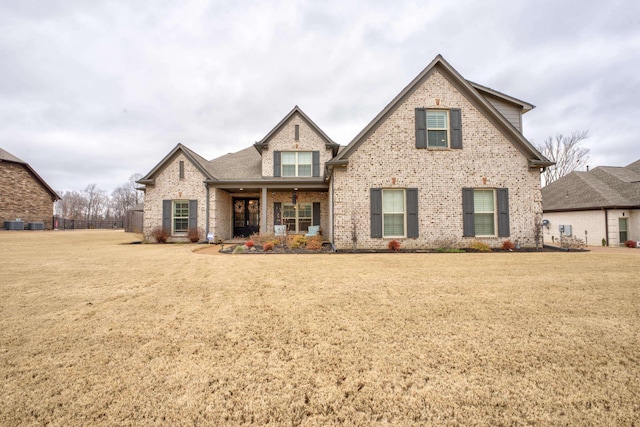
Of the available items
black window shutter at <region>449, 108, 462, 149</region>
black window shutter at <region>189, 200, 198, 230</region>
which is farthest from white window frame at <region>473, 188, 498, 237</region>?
black window shutter at <region>189, 200, 198, 230</region>

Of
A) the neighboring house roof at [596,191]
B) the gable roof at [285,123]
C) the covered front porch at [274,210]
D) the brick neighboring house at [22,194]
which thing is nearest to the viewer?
the neighboring house roof at [596,191]

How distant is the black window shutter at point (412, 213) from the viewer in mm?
10156

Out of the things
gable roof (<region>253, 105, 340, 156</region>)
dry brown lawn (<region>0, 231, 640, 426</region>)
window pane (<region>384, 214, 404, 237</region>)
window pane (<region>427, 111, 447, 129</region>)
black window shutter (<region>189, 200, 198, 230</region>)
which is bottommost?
dry brown lawn (<region>0, 231, 640, 426</region>)

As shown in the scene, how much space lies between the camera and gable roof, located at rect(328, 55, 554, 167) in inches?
400

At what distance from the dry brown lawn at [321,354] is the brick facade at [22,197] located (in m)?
27.2

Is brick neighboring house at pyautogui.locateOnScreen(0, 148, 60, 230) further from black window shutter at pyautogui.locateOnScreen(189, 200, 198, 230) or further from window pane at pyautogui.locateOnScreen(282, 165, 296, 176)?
window pane at pyautogui.locateOnScreen(282, 165, 296, 176)

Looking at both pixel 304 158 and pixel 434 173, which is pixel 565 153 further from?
pixel 304 158

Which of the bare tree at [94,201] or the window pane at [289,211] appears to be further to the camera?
the bare tree at [94,201]

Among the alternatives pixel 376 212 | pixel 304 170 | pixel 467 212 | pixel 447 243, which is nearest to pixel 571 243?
pixel 467 212

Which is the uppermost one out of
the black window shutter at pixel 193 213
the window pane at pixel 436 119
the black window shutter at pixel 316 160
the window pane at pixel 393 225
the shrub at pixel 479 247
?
the window pane at pixel 436 119

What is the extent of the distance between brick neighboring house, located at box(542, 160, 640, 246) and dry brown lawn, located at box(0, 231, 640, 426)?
1197 cm

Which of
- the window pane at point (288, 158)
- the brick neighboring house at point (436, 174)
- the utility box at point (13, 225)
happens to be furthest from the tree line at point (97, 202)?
the brick neighboring house at point (436, 174)

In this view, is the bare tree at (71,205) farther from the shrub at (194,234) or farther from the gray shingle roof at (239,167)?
the shrub at (194,234)

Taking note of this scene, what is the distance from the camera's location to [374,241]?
10180 mm
